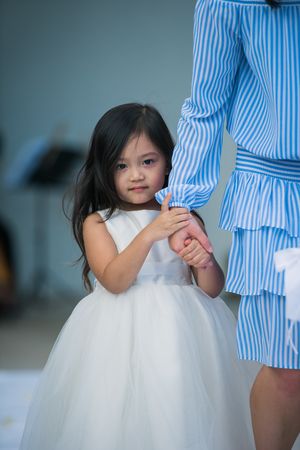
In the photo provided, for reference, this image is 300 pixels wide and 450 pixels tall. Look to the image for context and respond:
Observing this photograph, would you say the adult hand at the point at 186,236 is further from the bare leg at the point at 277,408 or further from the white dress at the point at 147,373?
the bare leg at the point at 277,408

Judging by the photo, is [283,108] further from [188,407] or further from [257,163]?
[188,407]

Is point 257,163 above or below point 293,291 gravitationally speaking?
above

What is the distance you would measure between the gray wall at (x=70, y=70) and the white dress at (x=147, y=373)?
389cm

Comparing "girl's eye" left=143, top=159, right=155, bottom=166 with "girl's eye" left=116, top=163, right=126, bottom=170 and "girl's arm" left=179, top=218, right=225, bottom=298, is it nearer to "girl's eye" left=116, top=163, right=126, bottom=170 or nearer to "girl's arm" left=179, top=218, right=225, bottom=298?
"girl's eye" left=116, top=163, right=126, bottom=170

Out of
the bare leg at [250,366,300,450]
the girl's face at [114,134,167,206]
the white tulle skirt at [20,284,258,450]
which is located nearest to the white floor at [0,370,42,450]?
the white tulle skirt at [20,284,258,450]

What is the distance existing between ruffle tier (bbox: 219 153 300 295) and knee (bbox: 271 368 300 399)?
175 mm

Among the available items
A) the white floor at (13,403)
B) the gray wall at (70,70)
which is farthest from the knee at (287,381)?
the gray wall at (70,70)

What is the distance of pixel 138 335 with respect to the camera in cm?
208

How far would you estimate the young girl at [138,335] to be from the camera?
2004 mm

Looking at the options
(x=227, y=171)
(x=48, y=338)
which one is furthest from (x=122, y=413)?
(x=48, y=338)

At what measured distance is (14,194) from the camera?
A: 23.0ft

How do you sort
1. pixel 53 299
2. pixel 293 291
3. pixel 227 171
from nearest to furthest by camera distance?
pixel 293 291, pixel 227 171, pixel 53 299

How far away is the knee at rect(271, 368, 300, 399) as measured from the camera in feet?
6.01

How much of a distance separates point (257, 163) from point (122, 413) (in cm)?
→ 66
